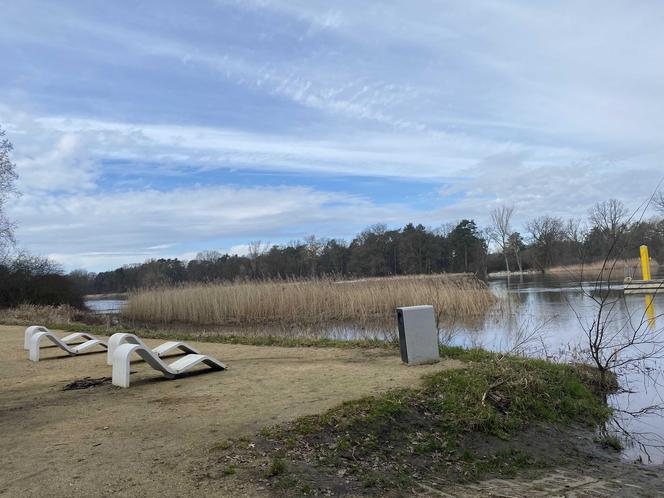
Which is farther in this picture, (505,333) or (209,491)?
(505,333)

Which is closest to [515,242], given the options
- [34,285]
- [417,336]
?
[34,285]

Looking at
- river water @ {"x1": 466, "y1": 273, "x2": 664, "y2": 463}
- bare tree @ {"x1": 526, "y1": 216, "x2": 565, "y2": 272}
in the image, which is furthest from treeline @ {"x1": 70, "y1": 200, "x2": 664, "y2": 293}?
river water @ {"x1": 466, "y1": 273, "x2": 664, "y2": 463}

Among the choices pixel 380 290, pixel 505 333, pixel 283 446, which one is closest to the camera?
pixel 283 446

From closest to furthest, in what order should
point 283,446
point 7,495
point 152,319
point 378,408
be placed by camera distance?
point 7,495 → point 283,446 → point 378,408 → point 152,319

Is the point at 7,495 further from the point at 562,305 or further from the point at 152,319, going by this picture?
the point at 152,319

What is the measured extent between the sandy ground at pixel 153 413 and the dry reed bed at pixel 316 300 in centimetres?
779

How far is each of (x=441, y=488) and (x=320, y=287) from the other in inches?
535

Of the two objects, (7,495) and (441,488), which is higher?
(7,495)

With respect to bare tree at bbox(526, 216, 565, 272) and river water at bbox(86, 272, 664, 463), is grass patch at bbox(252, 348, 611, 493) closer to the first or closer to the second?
river water at bbox(86, 272, 664, 463)

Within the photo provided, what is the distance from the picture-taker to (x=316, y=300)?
16500mm

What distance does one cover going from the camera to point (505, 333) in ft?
37.5

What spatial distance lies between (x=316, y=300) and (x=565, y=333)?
7.60m

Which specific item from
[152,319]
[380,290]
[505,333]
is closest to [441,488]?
[505,333]

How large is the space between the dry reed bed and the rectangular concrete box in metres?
7.90
